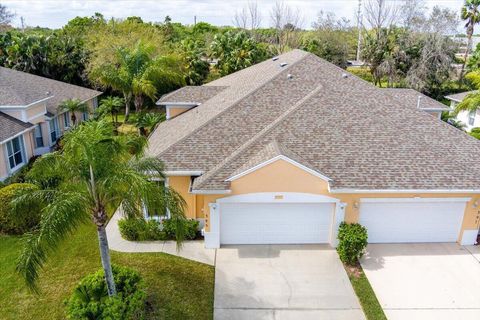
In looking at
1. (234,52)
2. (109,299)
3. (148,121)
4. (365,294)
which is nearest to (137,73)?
(148,121)

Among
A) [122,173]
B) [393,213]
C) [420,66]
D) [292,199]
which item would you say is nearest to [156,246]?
[292,199]

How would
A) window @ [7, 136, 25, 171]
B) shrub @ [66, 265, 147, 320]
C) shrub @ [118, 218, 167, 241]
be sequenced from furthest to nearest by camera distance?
window @ [7, 136, 25, 171] < shrub @ [118, 218, 167, 241] < shrub @ [66, 265, 147, 320]

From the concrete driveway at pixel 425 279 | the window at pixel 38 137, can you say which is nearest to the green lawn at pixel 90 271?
the concrete driveway at pixel 425 279

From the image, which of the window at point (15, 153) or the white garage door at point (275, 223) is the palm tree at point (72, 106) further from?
the white garage door at point (275, 223)

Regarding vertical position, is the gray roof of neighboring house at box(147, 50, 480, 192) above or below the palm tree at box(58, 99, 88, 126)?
above

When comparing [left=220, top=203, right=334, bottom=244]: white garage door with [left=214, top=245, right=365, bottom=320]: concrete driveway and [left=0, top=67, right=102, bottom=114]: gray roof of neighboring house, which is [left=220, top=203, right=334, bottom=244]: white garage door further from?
[left=0, top=67, right=102, bottom=114]: gray roof of neighboring house

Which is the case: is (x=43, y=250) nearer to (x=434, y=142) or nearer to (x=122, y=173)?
(x=122, y=173)

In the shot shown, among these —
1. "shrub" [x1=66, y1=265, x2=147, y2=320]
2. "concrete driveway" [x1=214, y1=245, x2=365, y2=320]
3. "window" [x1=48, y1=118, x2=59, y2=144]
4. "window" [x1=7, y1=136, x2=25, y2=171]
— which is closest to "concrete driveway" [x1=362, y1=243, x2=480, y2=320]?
"concrete driveway" [x1=214, y1=245, x2=365, y2=320]

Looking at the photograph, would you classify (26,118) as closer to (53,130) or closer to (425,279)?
(53,130)
